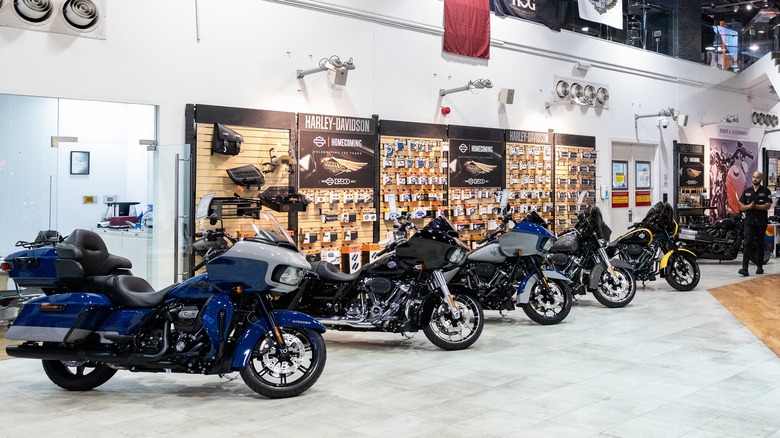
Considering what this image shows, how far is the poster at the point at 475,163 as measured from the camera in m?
10.5

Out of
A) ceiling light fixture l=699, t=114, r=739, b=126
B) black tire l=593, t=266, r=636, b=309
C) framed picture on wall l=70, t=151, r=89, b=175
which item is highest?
ceiling light fixture l=699, t=114, r=739, b=126

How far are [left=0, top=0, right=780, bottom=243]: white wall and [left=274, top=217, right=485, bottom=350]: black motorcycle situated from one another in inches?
104

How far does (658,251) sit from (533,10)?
4.27 meters

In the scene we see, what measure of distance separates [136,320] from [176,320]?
10.0 inches

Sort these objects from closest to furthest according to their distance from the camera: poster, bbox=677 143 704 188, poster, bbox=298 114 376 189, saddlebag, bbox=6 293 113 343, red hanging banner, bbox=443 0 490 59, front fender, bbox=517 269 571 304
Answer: saddlebag, bbox=6 293 113 343 < front fender, bbox=517 269 571 304 < poster, bbox=298 114 376 189 < red hanging banner, bbox=443 0 490 59 < poster, bbox=677 143 704 188

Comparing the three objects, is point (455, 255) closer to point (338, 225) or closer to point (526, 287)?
point (526, 287)

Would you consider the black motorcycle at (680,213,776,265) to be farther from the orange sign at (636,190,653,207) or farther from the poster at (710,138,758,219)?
the poster at (710,138,758,219)

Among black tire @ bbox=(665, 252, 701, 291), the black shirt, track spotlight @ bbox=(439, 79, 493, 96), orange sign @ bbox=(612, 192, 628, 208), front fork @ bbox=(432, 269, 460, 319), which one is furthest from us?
orange sign @ bbox=(612, 192, 628, 208)

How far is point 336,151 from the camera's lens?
907cm

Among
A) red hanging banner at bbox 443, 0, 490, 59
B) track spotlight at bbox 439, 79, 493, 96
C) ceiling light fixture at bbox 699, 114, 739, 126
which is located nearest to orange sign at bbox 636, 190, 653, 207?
ceiling light fixture at bbox 699, 114, 739, 126

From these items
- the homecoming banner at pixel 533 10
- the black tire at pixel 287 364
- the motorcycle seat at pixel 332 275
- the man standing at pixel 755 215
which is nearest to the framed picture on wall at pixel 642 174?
the man standing at pixel 755 215

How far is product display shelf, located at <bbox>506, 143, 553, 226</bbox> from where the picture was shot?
11391 millimetres

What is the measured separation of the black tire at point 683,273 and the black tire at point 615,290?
5.74ft

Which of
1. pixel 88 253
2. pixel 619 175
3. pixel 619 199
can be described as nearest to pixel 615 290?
pixel 619 199
